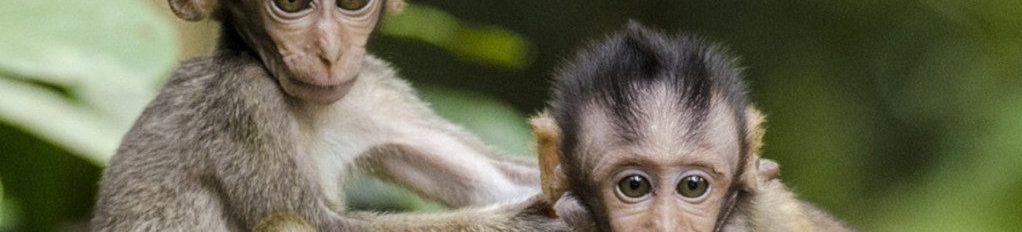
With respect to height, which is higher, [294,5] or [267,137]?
[294,5]

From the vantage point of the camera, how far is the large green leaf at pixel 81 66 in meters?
3.44

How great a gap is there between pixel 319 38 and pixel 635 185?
53 cm

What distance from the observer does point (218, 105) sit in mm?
2957

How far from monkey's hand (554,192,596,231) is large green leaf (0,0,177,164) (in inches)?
49.1

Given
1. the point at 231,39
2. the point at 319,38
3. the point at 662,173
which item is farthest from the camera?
the point at 231,39

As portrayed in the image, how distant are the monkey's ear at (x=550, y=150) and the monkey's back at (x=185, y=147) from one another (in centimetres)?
53

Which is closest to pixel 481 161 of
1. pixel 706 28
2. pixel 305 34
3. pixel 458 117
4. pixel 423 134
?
pixel 423 134

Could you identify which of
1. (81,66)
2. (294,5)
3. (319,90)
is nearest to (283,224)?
(319,90)

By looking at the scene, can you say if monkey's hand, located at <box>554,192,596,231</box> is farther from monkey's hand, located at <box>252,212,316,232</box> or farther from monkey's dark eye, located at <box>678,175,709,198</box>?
monkey's hand, located at <box>252,212,316,232</box>

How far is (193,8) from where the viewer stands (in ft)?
9.21

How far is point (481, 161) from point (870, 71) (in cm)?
222

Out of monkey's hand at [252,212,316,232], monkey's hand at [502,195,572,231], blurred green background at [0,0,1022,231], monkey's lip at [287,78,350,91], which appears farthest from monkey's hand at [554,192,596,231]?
blurred green background at [0,0,1022,231]

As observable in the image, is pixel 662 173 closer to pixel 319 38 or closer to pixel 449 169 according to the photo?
pixel 319 38

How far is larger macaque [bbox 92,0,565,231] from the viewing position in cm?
265
